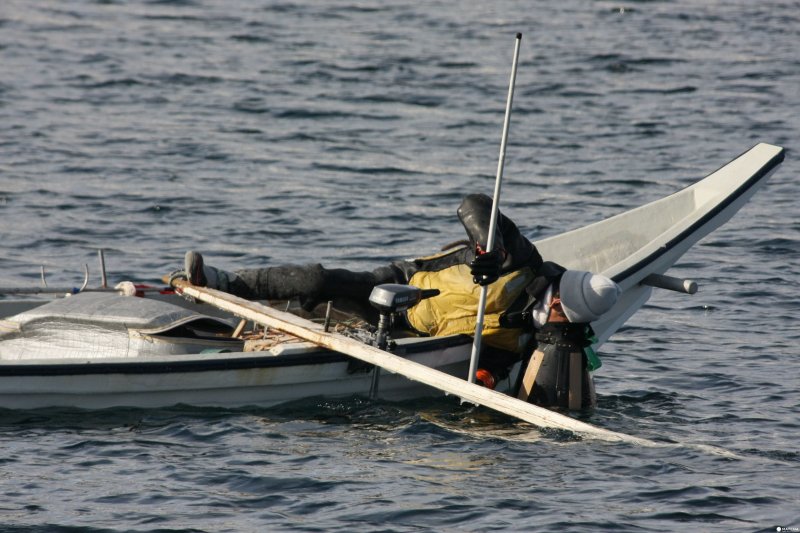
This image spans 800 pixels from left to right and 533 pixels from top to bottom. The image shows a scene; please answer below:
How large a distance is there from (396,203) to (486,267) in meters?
8.02

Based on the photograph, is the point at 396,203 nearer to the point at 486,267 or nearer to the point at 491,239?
the point at 491,239

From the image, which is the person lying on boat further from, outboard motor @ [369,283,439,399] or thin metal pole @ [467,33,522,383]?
outboard motor @ [369,283,439,399]

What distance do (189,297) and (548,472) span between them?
10.8ft

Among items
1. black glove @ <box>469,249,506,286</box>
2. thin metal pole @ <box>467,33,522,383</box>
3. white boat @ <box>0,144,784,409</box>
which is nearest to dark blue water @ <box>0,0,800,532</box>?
white boat @ <box>0,144,784,409</box>

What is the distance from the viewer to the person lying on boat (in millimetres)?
9008

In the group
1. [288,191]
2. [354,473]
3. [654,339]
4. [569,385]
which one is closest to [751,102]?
[288,191]

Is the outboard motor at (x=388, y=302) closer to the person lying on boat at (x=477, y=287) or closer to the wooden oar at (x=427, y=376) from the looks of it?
the wooden oar at (x=427, y=376)

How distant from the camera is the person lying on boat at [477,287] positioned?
9.01 meters

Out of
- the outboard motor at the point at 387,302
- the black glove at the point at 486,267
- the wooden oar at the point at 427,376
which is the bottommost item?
the wooden oar at the point at 427,376

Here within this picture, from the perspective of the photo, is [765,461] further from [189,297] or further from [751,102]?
[751,102]

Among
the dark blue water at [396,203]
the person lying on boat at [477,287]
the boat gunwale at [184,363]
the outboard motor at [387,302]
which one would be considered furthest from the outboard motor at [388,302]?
the dark blue water at [396,203]

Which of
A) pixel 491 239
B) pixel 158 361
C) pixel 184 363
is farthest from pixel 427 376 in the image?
pixel 158 361

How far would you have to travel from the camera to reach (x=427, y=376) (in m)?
8.45

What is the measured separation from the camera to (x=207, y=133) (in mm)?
19609
